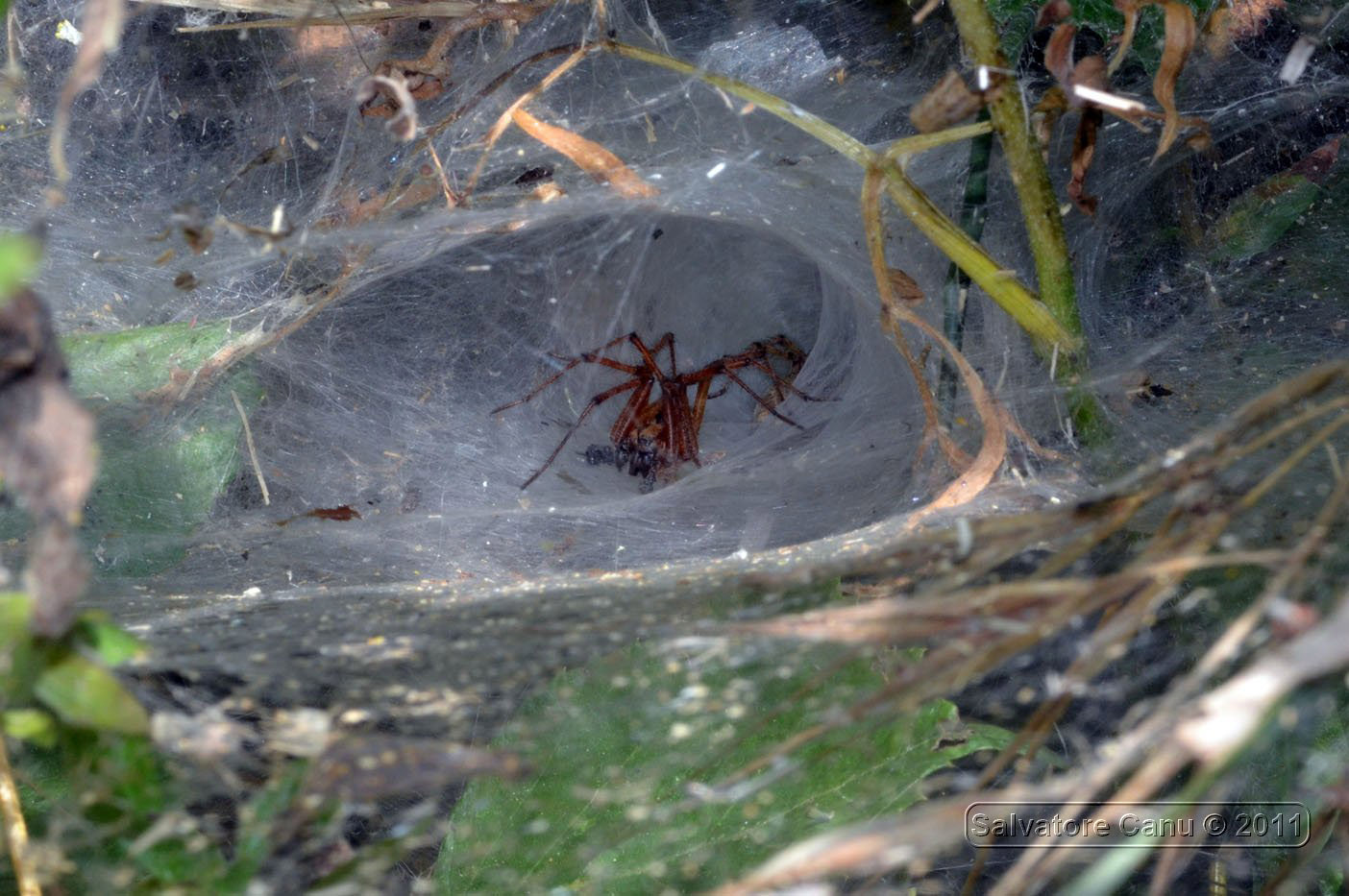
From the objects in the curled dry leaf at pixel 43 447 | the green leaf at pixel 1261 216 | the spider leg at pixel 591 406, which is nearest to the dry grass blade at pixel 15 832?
the curled dry leaf at pixel 43 447

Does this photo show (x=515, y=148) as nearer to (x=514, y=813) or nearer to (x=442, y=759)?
(x=514, y=813)

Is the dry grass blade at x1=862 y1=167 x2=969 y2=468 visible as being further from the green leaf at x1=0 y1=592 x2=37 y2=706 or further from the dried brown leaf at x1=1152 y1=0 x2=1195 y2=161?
the green leaf at x1=0 y1=592 x2=37 y2=706

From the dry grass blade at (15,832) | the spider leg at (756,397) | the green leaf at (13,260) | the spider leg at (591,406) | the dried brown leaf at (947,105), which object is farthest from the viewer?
the spider leg at (756,397)

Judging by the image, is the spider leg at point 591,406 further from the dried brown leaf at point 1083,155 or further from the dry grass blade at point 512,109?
the dried brown leaf at point 1083,155

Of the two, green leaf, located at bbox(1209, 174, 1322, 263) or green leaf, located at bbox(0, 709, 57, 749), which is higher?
green leaf, located at bbox(1209, 174, 1322, 263)

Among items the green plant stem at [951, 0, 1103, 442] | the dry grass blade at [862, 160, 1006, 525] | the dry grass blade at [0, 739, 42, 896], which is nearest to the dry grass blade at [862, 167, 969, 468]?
the dry grass blade at [862, 160, 1006, 525]

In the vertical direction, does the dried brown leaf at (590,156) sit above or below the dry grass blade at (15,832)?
above

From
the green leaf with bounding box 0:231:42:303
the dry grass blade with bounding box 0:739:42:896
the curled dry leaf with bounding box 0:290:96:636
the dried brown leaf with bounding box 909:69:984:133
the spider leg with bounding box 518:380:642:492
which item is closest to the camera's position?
the green leaf with bounding box 0:231:42:303
